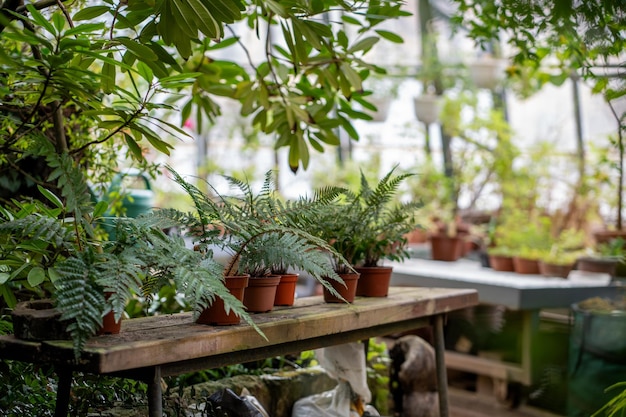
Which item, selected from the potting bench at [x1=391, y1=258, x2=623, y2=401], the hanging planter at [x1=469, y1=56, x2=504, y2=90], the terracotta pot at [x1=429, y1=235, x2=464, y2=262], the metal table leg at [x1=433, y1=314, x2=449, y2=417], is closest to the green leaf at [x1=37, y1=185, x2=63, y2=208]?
the metal table leg at [x1=433, y1=314, x2=449, y2=417]

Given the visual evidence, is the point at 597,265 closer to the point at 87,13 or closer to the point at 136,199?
the point at 136,199

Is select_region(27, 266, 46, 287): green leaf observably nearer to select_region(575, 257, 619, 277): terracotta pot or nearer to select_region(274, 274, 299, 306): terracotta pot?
select_region(274, 274, 299, 306): terracotta pot

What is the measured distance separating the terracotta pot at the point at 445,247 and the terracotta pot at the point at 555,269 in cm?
97

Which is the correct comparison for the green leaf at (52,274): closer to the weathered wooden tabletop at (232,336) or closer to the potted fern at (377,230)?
the weathered wooden tabletop at (232,336)

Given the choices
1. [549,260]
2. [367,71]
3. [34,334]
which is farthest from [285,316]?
[549,260]

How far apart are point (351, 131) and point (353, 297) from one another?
2.30ft

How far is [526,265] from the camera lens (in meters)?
4.51

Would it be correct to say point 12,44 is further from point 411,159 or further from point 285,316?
point 411,159

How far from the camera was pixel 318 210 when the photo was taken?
1956 mm

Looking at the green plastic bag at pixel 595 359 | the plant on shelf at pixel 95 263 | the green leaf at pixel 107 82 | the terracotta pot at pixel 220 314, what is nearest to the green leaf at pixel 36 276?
the plant on shelf at pixel 95 263

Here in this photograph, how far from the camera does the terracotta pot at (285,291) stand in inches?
84.0

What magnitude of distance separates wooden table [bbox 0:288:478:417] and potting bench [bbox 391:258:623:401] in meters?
1.59

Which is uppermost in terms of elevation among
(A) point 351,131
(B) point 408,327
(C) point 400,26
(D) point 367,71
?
(C) point 400,26

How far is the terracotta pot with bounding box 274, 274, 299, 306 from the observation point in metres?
2.13
